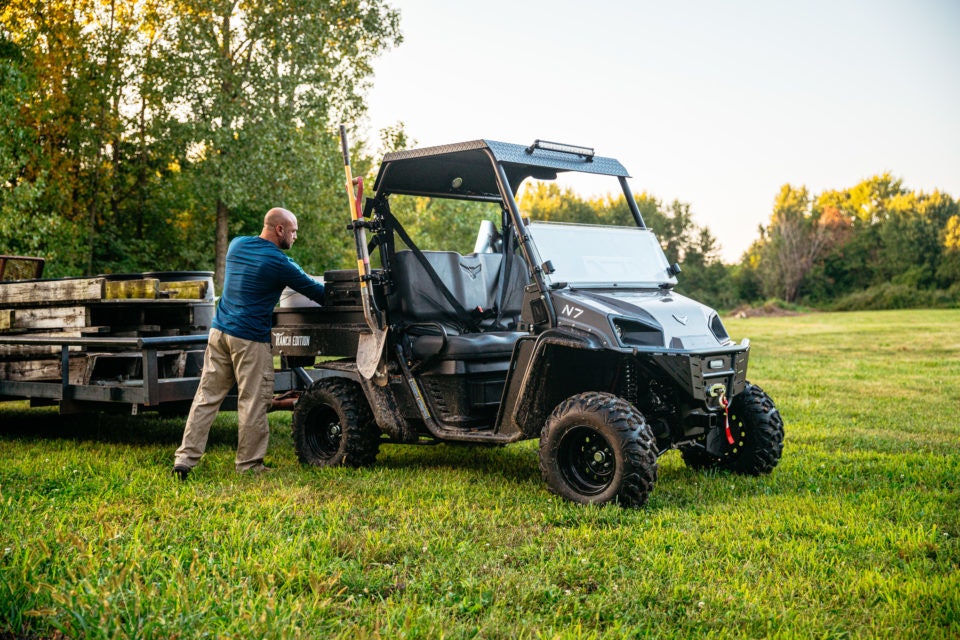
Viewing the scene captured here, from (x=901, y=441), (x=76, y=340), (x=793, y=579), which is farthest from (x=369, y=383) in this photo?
(x=901, y=441)

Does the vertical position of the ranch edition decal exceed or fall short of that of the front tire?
it exceeds it

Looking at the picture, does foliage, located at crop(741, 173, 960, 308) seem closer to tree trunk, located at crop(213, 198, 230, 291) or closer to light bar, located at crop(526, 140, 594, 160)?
tree trunk, located at crop(213, 198, 230, 291)

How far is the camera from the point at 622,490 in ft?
18.9

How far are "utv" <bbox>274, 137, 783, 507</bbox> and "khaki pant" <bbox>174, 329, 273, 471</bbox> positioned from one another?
0.52 meters

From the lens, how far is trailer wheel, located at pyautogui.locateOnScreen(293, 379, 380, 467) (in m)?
7.34

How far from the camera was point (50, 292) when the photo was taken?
8625 millimetres

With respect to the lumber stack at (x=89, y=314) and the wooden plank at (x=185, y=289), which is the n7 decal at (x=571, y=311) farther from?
the wooden plank at (x=185, y=289)

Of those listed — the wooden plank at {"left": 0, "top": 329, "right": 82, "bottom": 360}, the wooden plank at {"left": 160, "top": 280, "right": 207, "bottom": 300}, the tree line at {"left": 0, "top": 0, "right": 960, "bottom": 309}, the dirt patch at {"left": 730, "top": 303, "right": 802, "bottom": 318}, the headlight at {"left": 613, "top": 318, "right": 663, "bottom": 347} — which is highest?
the tree line at {"left": 0, "top": 0, "right": 960, "bottom": 309}

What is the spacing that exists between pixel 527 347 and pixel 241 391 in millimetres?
2377

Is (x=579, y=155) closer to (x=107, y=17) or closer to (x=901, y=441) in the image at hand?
(x=901, y=441)

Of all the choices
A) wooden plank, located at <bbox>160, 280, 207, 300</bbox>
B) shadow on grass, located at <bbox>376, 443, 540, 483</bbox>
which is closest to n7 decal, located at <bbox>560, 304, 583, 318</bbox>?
shadow on grass, located at <bbox>376, 443, 540, 483</bbox>

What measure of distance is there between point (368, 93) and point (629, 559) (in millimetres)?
31538

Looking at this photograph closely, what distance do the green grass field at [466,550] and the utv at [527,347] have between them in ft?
1.06

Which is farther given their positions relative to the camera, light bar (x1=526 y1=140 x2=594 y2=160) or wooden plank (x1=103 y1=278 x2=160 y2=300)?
wooden plank (x1=103 y1=278 x2=160 y2=300)
